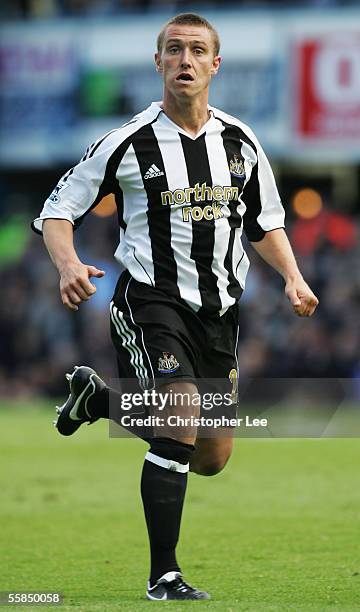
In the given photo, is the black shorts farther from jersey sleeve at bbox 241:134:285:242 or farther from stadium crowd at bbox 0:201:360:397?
stadium crowd at bbox 0:201:360:397

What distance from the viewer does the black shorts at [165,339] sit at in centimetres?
531

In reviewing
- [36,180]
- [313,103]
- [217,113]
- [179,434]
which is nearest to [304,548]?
[179,434]

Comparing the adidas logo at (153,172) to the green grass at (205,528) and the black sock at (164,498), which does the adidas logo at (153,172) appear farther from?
the green grass at (205,528)

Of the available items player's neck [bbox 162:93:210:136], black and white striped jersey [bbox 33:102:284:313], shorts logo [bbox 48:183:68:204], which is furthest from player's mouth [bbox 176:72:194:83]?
shorts logo [bbox 48:183:68:204]

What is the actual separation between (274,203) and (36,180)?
689 inches

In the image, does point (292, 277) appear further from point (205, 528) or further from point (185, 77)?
point (205, 528)

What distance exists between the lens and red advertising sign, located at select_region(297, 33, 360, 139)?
19.4 meters

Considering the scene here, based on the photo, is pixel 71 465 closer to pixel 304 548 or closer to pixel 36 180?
pixel 304 548

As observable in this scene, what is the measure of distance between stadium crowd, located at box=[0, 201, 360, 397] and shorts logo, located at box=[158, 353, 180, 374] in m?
11.7

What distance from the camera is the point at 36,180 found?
23.1 metres

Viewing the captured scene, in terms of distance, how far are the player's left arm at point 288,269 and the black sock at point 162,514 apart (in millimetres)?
911

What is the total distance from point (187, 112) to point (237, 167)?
32cm

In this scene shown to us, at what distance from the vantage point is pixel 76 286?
5.13 meters

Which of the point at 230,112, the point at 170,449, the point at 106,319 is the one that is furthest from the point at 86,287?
the point at 230,112
